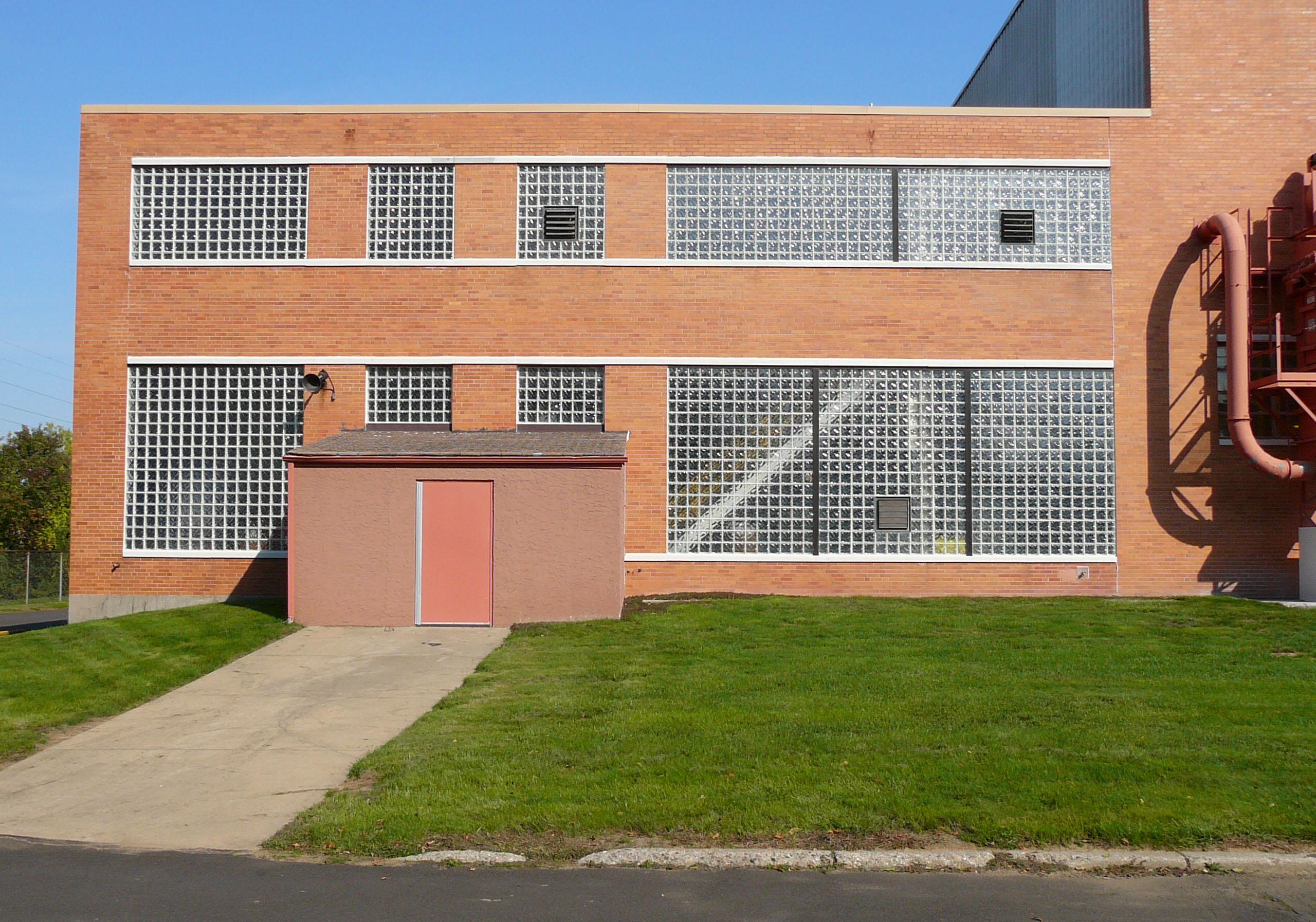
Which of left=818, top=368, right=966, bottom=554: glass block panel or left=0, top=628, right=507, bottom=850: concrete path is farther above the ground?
left=818, top=368, right=966, bottom=554: glass block panel

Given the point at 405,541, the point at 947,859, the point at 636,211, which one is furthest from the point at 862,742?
the point at 636,211

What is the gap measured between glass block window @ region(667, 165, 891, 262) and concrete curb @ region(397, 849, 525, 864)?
13.9 metres

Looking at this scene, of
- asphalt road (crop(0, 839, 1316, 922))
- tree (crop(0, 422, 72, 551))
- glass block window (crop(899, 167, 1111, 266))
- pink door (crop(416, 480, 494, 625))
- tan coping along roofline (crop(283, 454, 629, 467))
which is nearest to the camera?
asphalt road (crop(0, 839, 1316, 922))

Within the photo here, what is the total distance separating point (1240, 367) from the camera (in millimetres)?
17594

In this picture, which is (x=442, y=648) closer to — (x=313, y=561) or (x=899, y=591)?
(x=313, y=561)

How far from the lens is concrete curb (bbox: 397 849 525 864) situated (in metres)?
6.31

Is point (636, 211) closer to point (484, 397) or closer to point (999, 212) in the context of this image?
point (484, 397)

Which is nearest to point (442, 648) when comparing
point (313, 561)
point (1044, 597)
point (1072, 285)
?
point (313, 561)

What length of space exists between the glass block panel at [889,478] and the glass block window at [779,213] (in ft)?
9.75

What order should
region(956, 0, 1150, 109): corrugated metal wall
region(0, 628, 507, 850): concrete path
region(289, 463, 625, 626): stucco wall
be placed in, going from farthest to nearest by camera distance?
region(956, 0, 1150, 109): corrugated metal wall < region(289, 463, 625, 626): stucco wall < region(0, 628, 507, 850): concrete path

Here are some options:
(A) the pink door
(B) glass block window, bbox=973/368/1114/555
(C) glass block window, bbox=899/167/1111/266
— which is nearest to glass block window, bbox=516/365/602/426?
(A) the pink door

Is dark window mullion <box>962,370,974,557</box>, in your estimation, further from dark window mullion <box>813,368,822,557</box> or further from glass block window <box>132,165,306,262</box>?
glass block window <box>132,165,306,262</box>

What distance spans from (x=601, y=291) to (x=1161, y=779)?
13345mm

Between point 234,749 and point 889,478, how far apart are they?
12.1 metres
